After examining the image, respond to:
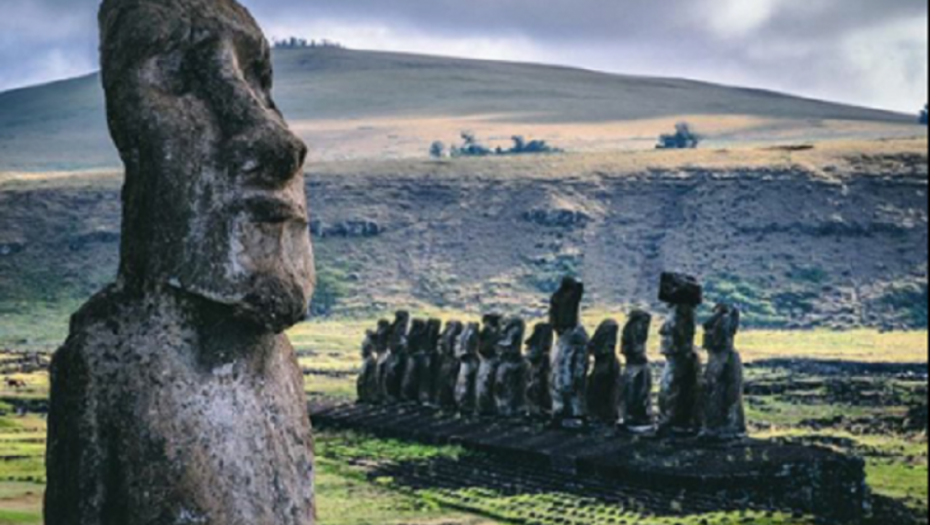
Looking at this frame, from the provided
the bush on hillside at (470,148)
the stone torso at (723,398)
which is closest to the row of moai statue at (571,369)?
the stone torso at (723,398)

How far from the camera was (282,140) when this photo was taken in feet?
20.1

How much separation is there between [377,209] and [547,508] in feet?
267

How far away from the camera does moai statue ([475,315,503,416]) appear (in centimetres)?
2777

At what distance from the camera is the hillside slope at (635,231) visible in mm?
85062

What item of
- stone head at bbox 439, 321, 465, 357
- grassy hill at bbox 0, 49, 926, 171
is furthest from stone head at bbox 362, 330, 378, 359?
grassy hill at bbox 0, 49, 926, 171

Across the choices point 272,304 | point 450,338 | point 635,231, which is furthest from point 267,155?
point 635,231

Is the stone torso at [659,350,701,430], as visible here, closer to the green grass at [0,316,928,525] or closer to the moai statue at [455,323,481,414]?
the green grass at [0,316,928,525]

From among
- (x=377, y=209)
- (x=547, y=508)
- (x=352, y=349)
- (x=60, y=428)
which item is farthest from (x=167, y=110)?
(x=377, y=209)

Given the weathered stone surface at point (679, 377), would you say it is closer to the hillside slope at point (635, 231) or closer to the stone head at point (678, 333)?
the stone head at point (678, 333)

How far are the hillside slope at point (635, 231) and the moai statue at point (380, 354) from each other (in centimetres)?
4464

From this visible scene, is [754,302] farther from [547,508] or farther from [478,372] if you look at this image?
[547,508]

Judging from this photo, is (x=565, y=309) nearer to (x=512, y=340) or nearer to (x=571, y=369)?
(x=571, y=369)

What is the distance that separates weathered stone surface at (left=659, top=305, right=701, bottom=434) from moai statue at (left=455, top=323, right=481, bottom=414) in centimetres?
698

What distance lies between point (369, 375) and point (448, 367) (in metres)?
3.09
